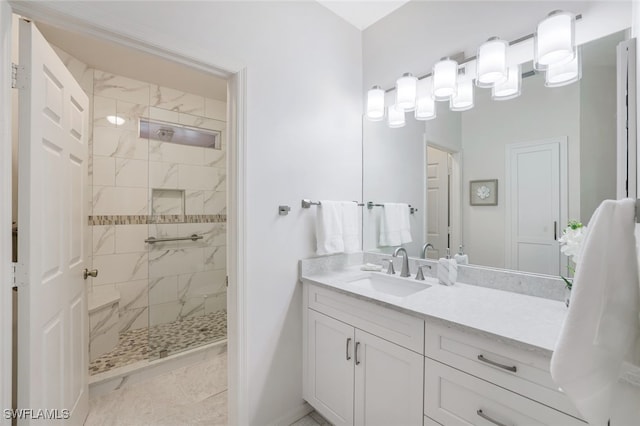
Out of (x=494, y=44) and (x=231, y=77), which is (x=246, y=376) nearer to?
(x=231, y=77)

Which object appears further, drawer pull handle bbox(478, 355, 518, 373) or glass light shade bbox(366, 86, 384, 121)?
glass light shade bbox(366, 86, 384, 121)

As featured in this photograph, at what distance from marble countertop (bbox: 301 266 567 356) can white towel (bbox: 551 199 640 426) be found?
25 centimetres

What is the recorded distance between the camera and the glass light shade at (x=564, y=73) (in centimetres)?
125

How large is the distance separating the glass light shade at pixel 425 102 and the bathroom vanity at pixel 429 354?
3.38 feet

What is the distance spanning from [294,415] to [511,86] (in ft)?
7.27

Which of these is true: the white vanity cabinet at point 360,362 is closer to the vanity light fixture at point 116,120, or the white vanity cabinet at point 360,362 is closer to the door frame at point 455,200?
the door frame at point 455,200

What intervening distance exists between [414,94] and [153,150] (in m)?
2.54

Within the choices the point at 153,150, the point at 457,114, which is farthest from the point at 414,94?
the point at 153,150

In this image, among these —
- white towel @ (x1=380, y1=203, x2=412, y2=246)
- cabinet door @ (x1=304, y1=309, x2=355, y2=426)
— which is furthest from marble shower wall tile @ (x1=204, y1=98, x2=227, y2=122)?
cabinet door @ (x1=304, y1=309, x2=355, y2=426)

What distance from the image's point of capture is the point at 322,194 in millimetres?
1916

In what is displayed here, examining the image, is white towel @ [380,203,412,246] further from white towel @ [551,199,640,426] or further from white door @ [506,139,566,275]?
white towel @ [551,199,640,426]

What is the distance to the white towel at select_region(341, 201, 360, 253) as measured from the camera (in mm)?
1928

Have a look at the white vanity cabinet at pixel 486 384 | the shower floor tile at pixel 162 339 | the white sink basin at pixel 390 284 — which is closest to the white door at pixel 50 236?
the shower floor tile at pixel 162 339

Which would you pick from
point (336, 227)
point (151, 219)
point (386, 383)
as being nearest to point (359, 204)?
point (336, 227)
